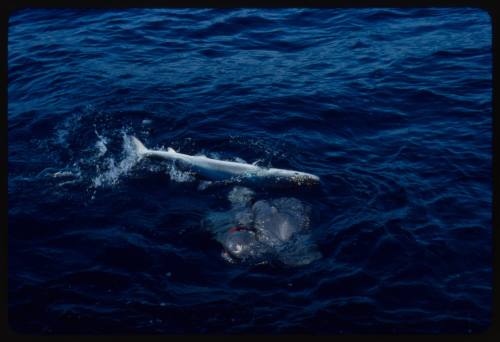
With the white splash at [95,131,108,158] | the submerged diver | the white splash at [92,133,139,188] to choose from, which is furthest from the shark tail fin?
the submerged diver

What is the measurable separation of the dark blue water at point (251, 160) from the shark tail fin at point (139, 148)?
29cm

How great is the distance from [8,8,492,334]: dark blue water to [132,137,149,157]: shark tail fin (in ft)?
0.96

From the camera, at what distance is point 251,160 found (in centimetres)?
1165

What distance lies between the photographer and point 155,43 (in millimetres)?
17828

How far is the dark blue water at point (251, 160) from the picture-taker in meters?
7.48

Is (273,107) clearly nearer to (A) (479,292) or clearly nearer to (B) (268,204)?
(B) (268,204)

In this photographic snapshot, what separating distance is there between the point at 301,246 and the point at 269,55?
9668 millimetres

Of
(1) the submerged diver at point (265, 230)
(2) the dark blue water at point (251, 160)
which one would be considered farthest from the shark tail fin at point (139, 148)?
(1) the submerged diver at point (265, 230)

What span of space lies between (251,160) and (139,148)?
280cm

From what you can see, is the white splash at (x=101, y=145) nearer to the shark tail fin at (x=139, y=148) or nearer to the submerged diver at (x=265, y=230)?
the shark tail fin at (x=139, y=148)

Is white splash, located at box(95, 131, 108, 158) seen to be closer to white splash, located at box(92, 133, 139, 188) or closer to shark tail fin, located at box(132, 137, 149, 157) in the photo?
white splash, located at box(92, 133, 139, 188)

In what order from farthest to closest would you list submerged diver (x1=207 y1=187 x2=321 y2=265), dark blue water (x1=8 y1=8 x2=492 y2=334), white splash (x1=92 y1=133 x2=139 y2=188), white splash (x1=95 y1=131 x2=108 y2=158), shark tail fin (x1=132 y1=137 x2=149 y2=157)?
white splash (x1=95 y1=131 x2=108 y2=158) < shark tail fin (x1=132 y1=137 x2=149 y2=157) < white splash (x1=92 y1=133 x2=139 y2=188) < submerged diver (x1=207 y1=187 x2=321 y2=265) < dark blue water (x1=8 y1=8 x2=492 y2=334)

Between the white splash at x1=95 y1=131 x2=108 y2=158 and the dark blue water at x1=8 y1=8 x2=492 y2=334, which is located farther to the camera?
the white splash at x1=95 y1=131 x2=108 y2=158

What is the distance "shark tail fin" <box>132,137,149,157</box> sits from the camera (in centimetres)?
1146
